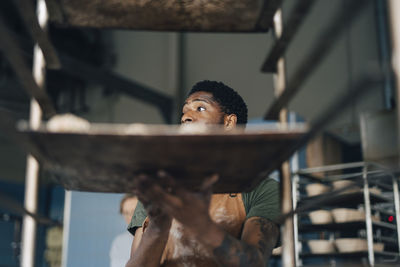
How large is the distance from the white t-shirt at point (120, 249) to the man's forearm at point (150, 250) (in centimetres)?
109

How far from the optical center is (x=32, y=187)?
101 cm

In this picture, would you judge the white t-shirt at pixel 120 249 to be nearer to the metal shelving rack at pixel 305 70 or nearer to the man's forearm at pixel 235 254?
the man's forearm at pixel 235 254

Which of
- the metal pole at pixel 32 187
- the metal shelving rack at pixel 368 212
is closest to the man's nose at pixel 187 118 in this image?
the metal pole at pixel 32 187

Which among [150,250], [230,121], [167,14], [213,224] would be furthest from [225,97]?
[213,224]

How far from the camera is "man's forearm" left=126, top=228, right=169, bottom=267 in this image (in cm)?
140

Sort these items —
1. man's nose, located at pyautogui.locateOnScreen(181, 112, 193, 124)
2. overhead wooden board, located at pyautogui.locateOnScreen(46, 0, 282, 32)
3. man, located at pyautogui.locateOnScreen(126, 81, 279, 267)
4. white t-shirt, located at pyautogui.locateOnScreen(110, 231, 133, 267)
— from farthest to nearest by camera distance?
white t-shirt, located at pyautogui.locateOnScreen(110, 231, 133, 267) → man's nose, located at pyautogui.locateOnScreen(181, 112, 193, 124) → overhead wooden board, located at pyautogui.locateOnScreen(46, 0, 282, 32) → man, located at pyautogui.locateOnScreen(126, 81, 279, 267)

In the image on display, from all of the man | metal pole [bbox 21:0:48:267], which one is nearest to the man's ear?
the man

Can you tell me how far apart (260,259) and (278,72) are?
52cm

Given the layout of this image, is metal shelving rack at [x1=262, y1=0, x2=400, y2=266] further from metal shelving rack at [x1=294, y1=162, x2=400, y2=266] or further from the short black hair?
metal shelving rack at [x1=294, y1=162, x2=400, y2=266]

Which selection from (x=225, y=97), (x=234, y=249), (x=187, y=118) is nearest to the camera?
(x=234, y=249)

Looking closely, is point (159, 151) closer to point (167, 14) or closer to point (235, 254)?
point (235, 254)

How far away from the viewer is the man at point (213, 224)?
1.07 m

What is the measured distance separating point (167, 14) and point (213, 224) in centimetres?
60

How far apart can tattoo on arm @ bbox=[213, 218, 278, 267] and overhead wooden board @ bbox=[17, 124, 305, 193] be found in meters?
0.33
